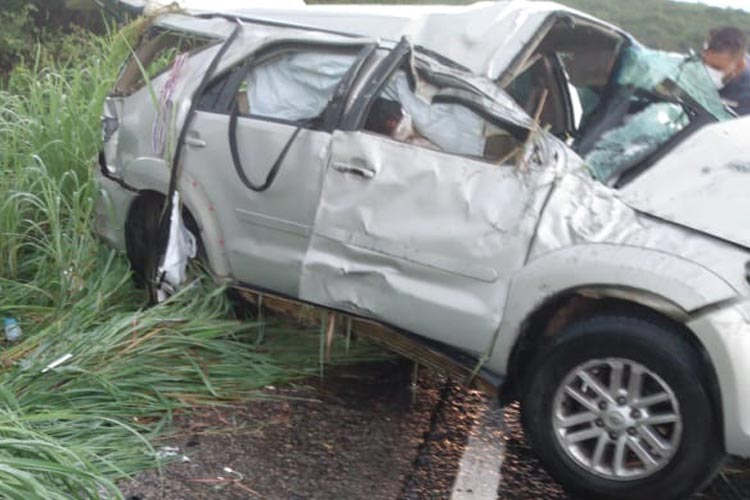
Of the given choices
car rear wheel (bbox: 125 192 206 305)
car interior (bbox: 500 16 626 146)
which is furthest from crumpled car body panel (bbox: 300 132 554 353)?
car interior (bbox: 500 16 626 146)

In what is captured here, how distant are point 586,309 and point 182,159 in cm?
227

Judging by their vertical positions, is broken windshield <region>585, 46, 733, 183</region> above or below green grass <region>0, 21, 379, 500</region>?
above

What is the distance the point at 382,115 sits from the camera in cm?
436

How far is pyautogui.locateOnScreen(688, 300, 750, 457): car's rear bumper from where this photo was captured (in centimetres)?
338

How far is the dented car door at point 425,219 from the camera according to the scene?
391 centimetres

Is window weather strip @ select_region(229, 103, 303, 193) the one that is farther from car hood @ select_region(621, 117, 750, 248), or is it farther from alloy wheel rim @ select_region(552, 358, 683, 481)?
alloy wheel rim @ select_region(552, 358, 683, 481)

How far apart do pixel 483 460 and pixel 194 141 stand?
2172 mm

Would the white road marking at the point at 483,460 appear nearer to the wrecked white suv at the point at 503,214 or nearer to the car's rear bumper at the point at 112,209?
the wrecked white suv at the point at 503,214

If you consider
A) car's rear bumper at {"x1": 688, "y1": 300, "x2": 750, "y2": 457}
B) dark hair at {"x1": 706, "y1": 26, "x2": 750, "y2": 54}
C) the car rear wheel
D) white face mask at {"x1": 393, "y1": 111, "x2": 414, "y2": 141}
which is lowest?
the car rear wheel

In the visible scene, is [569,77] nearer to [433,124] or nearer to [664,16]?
[433,124]

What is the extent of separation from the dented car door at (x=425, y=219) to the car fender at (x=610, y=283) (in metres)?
0.08

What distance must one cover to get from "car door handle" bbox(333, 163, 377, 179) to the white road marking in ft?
4.23

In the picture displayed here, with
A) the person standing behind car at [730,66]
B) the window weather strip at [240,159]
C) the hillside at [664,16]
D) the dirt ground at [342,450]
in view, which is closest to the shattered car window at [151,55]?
the window weather strip at [240,159]

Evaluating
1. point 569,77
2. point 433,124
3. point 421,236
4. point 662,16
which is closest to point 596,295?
point 421,236
